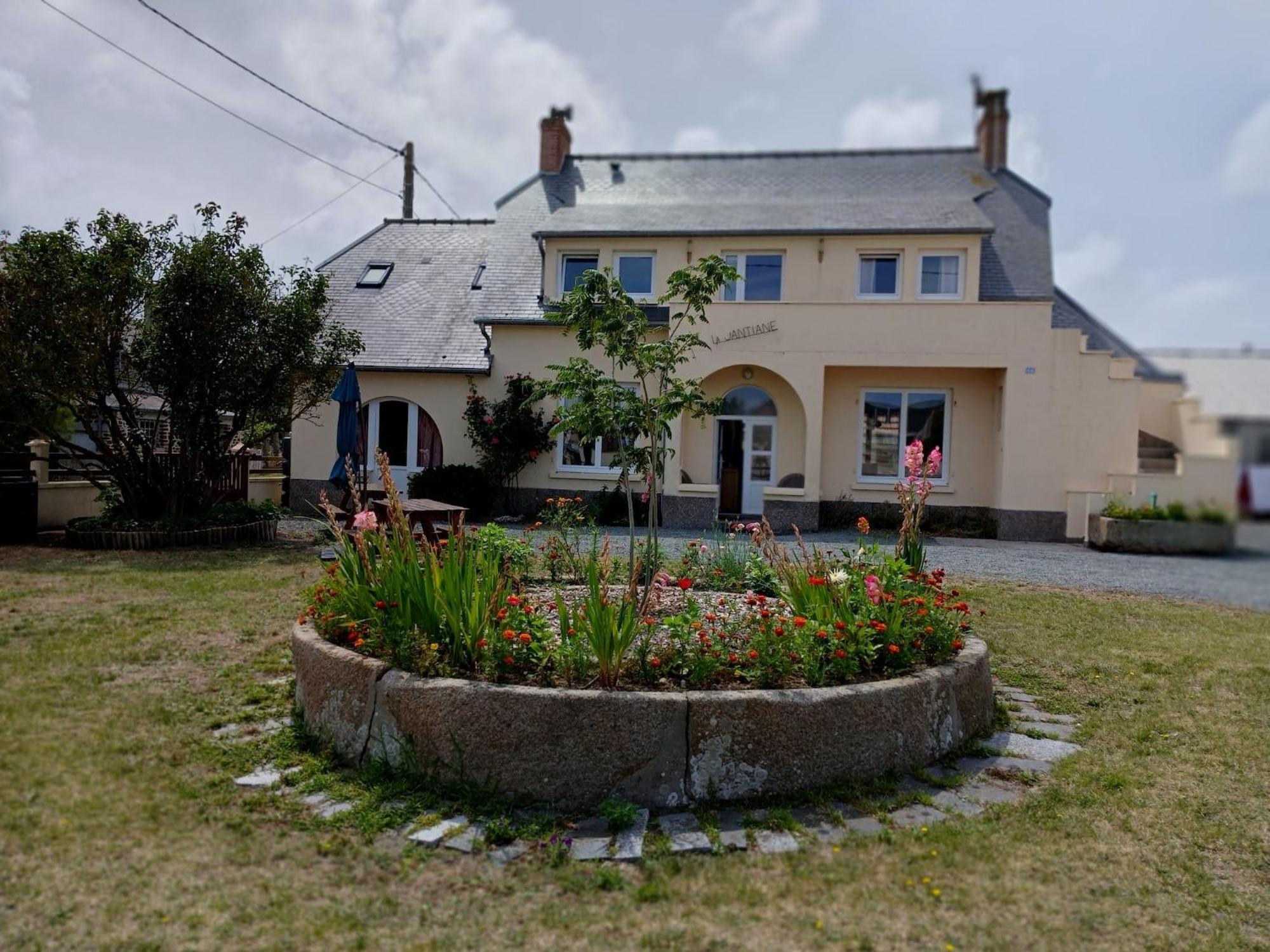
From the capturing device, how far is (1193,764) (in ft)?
14.5

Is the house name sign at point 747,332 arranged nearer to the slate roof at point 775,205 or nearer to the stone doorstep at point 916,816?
the slate roof at point 775,205

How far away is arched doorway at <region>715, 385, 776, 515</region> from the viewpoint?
17.8 meters

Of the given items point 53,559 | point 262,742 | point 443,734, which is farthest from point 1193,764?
point 53,559

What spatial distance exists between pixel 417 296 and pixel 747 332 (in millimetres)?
8568

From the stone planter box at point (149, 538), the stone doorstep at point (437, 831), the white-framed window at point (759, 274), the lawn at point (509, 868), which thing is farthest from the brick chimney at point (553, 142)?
the stone doorstep at point (437, 831)

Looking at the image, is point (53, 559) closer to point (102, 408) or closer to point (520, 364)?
point (102, 408)

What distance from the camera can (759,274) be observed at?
57.5 feet

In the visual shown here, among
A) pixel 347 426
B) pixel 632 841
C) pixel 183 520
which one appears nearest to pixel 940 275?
pixel 347 426

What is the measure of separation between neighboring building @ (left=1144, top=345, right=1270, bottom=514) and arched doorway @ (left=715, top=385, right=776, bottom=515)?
16109 millimetres

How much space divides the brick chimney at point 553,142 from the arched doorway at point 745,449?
9.72 m

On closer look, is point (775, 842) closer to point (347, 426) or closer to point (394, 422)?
point (347, 426)

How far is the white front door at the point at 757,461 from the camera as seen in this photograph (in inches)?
703

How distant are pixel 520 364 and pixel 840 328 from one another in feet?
22.6

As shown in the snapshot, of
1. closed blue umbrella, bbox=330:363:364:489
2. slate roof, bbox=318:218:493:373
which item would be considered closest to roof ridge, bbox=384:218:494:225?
slate roof, bbox=318:218:493:373
